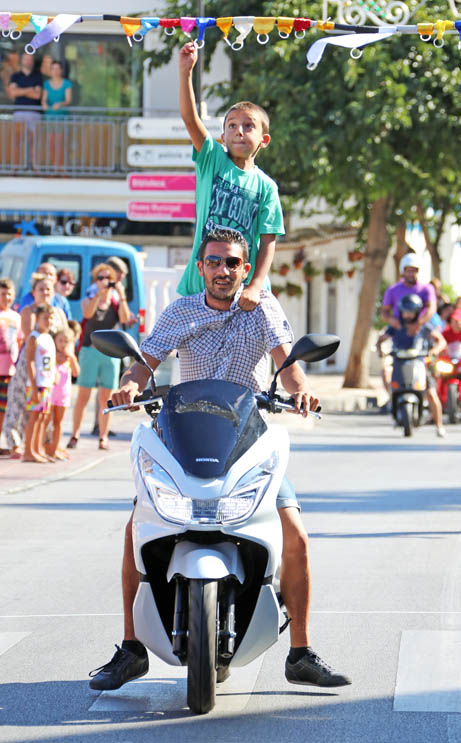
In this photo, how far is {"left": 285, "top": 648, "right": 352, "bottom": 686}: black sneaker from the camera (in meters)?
6.10

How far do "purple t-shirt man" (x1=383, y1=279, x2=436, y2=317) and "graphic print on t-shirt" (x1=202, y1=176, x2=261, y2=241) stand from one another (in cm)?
1186

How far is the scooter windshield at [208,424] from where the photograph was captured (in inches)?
222

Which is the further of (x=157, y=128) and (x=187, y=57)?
(x=157, y=128)

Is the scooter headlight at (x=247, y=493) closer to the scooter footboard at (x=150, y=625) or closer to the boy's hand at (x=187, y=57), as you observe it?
the scooter footboard at (x=150, y=625)

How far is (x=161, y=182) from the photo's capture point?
20453 millimetres

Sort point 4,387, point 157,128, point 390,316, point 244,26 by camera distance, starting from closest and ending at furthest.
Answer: point 244,26 < point 4,387 < point 390,316 < point 157,128

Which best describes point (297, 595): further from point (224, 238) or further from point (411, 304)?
Answer: point (411, 304)

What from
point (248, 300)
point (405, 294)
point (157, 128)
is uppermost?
point (157, 128)

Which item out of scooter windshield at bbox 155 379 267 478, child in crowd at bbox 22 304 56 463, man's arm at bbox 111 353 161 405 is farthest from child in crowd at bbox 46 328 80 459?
scooter windshield at bbox 155 379 267 478

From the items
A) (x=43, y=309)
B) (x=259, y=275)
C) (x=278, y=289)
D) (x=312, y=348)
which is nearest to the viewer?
(x=312, y=348)

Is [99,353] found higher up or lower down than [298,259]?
lower down

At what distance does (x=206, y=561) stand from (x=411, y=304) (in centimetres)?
1347

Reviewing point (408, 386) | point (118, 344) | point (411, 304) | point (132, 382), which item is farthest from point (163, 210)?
point (118, 344)

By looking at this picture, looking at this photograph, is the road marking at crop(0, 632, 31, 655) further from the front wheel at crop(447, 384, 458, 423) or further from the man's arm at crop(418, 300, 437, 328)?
the front wheel at crop(447, 384, 458, 423)
